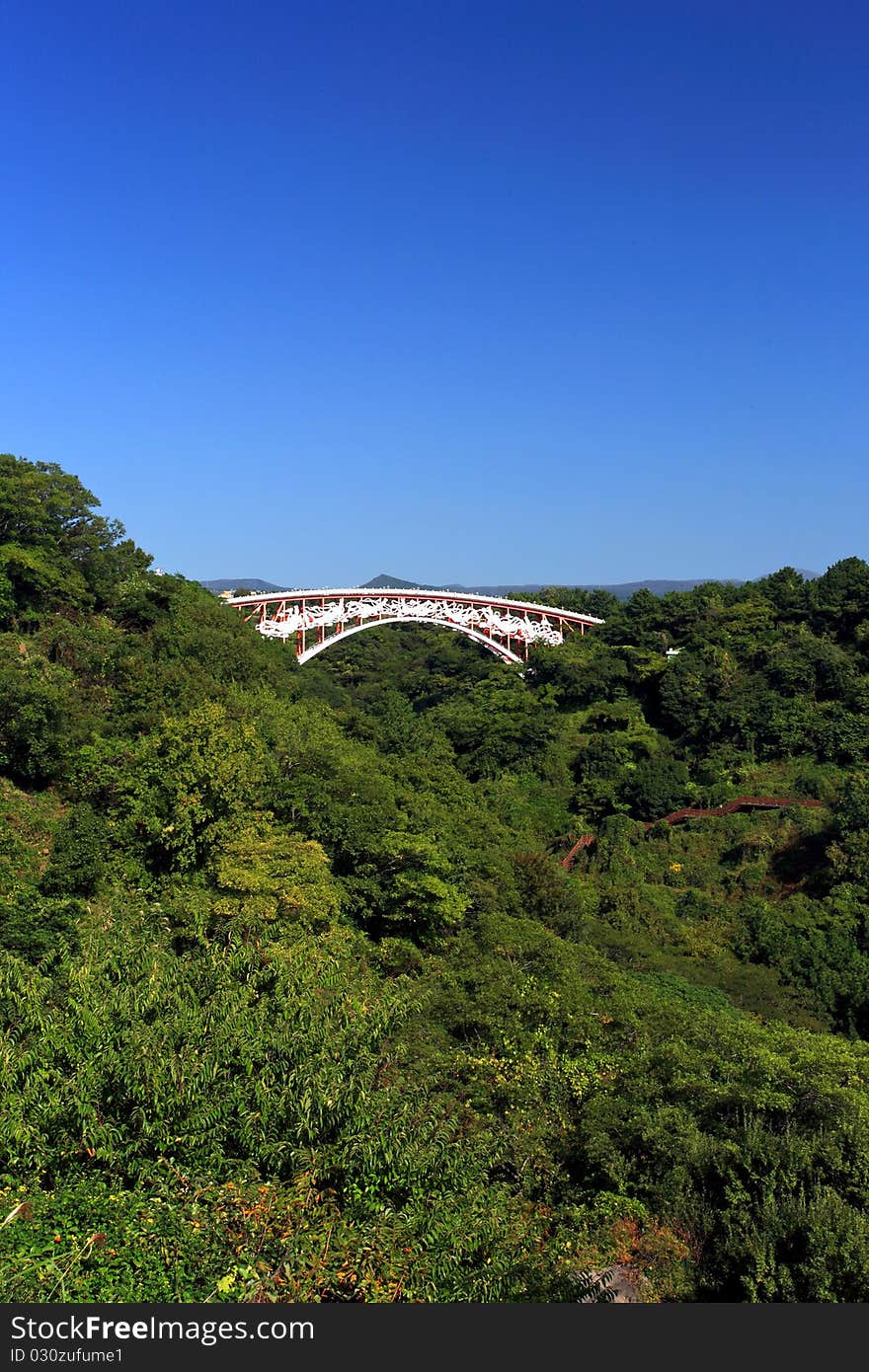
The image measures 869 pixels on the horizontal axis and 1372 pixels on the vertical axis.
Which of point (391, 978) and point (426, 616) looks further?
point (426, 616)

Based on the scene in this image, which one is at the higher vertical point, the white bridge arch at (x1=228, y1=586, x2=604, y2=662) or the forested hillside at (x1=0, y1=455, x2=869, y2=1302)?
the white bridge arch at (x1=228, y1=586, x2=604, y2=662)

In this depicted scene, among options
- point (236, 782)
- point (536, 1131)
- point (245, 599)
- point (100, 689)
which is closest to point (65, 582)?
point (100, 689)

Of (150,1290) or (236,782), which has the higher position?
(236,782)

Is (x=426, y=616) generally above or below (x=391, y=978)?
above

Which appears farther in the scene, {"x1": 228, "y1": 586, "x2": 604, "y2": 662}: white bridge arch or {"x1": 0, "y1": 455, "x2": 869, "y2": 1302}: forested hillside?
{"x1": 228, "y1": 586, "x2": 604, "y2": 662}: white bridge arch

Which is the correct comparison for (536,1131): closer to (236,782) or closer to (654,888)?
(236,782)
